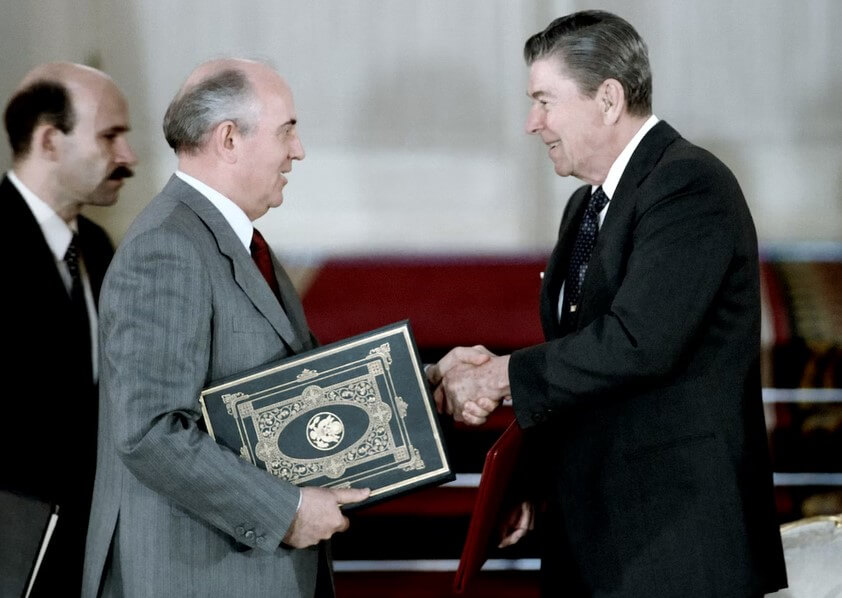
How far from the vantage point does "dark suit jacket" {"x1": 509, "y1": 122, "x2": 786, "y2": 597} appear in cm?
182

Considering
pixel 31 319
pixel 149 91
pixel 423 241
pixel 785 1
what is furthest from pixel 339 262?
pixel 785 1

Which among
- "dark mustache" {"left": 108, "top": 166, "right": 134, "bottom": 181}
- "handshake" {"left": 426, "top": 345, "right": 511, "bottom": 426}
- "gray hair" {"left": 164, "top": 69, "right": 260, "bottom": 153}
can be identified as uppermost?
"gray hair" {"left": 164, "top": 69, "right": 260, "bottom": 153}

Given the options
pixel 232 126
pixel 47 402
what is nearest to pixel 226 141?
pixel 232 126

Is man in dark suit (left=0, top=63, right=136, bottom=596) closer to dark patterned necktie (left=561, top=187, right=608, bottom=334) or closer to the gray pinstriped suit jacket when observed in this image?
the gray pinstriped suit jacket

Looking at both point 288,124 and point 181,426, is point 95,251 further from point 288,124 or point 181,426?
point 181,426

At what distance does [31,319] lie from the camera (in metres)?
2.59

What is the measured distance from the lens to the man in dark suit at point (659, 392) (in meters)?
1.82

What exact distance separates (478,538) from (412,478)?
0.18m

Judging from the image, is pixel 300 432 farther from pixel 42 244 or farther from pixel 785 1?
pixel 785 1

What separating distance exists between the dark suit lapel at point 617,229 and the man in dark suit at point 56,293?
133 cm

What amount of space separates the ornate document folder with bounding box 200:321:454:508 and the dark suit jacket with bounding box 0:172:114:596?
37.9 inches

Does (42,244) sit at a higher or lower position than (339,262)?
higher

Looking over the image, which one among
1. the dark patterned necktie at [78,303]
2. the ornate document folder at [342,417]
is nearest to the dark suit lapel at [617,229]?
the ornate document folder at [342,417]

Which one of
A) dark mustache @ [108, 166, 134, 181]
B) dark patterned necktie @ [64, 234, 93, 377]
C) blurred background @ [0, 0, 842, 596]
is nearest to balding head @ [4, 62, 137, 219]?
dark mustache @ [108, 166, 134, 181]
